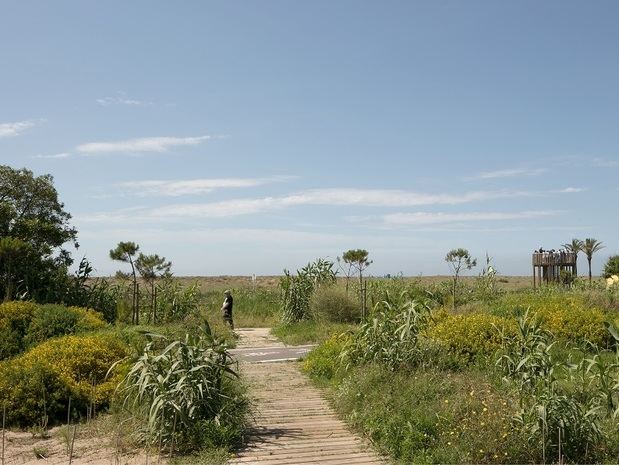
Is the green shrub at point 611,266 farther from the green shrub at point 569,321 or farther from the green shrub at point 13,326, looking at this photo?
the green shrub at point 13,326

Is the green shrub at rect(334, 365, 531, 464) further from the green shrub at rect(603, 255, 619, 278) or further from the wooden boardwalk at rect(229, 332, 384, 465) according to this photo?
the green shrub at rect(603, 255, 619, 278)

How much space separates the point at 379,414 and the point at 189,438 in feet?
7.19

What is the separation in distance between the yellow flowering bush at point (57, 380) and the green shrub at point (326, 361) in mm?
3326

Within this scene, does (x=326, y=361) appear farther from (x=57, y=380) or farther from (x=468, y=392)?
(x=57, y=380)

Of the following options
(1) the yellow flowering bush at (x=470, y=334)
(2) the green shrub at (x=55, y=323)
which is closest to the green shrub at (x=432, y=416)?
(1) the yellow flowering bush at (x=470, y=334)

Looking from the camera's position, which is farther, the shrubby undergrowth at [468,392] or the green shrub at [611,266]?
the green shrub at [611,266]

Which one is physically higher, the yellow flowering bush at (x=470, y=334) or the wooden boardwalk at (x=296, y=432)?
the yellow flowering bush at (x=470, y=334)

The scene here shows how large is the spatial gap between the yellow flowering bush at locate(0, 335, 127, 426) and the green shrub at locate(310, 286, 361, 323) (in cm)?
1007

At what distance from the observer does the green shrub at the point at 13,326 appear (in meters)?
11.0

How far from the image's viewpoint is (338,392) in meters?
8.63

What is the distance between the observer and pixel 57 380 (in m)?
8.52

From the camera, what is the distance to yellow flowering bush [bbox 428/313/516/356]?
9758mm

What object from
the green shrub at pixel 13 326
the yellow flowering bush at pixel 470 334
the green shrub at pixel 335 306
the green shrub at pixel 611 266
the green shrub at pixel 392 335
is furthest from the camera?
the green shrub at pixel 611 266

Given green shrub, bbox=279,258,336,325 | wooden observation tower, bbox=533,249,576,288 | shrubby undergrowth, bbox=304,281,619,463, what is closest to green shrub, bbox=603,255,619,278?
wooden observation tower, bbox=533,249,576,288
